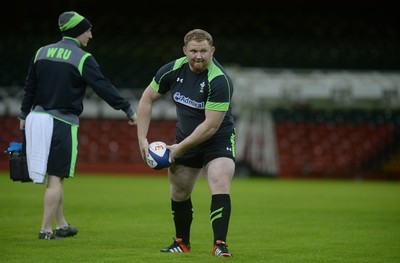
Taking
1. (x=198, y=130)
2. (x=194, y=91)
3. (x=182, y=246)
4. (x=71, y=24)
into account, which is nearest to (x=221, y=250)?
(x=182, y=246)

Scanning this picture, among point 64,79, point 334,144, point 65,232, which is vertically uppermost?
point 334,144

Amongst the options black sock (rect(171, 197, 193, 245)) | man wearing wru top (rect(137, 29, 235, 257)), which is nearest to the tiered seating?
black sock (rect(171, 197, 193, 245))

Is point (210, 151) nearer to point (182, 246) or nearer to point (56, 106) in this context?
point (182, 246)

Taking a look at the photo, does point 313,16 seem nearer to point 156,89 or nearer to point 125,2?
point 125,2

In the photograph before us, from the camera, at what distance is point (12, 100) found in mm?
26000

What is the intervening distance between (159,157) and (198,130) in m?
0.42

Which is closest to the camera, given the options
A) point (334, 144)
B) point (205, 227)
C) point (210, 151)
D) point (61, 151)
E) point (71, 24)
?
point (210, 151)

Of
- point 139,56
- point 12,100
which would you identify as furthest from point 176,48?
point 12,100

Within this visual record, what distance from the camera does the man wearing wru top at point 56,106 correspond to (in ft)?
25.8

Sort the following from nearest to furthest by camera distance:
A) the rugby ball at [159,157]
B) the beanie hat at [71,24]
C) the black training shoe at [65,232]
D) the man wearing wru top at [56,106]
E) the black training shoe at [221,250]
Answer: the black training shoe at [221,250]
the rugby ball at [159,157]
the man wearing wru top at [56,106]
the beanie hat at [71,24]
the black training shoe at [65,232]

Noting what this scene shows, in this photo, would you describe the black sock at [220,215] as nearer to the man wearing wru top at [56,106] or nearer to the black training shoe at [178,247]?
the black training shoe at [178,247]

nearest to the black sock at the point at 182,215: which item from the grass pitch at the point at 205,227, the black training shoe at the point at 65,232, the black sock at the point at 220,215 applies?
the grass pitch at the point at 205,227

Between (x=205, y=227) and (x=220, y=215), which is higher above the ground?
(x=220, y=215)

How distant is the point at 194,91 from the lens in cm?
688
